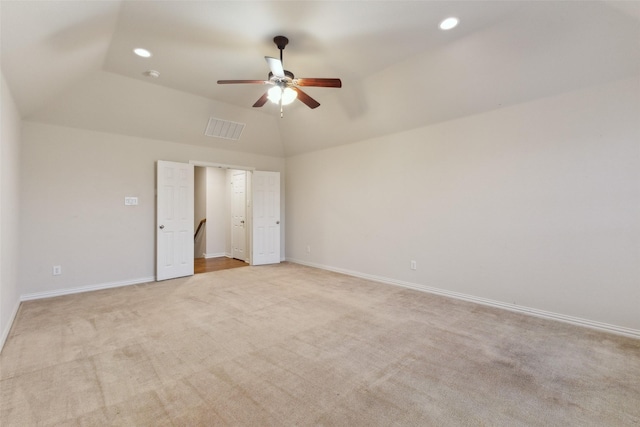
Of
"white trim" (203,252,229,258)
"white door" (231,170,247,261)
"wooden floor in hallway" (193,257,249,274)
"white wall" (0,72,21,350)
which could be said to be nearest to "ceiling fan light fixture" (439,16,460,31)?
"white wall" (0,72,21,350)

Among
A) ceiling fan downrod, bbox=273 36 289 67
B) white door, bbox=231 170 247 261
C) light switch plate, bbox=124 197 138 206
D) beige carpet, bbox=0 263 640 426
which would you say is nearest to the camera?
beige carpet, bbox=0 263 640 426

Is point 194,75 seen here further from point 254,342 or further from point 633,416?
point 633,416

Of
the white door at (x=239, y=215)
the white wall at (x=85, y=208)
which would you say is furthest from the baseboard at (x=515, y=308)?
the white wall at (x=85, y=208)

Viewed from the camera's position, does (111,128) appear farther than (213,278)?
No

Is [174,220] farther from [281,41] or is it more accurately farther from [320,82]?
[320,82]

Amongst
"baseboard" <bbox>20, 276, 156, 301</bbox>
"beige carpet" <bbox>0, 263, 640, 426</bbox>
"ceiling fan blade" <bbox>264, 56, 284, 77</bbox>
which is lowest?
"beige carpet" <bbox>0, 263, 640, 426</bbox>

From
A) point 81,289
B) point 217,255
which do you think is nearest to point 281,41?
point 81,289

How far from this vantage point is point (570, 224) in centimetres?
327

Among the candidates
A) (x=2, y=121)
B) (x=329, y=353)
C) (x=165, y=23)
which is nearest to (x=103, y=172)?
(x=2, y=121)

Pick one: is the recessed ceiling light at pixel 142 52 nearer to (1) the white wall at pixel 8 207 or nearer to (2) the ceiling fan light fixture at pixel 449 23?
(1) the white wall at pixel 8 207

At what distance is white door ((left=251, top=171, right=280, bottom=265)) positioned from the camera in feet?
20.8

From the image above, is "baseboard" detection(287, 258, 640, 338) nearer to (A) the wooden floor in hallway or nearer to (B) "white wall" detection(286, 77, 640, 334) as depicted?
(B) "white wall" detection(286, 77, 640, 334)

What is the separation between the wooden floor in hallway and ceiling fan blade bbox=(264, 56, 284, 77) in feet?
14.3

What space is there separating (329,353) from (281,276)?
117 inches
